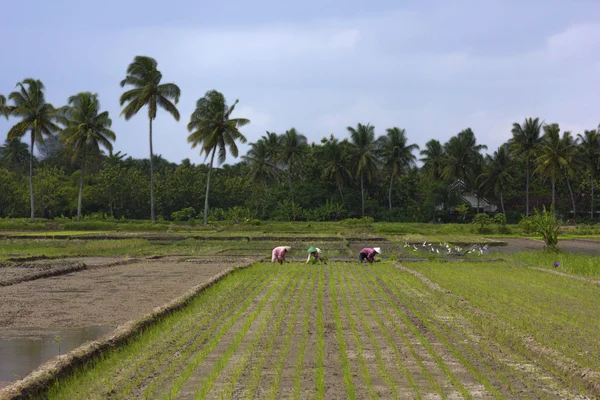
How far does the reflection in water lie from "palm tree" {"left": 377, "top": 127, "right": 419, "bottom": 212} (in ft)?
163

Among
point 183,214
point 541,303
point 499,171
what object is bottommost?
point 541,303

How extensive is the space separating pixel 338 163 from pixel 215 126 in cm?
1557

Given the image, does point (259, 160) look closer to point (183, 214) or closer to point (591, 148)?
point (183, 214)

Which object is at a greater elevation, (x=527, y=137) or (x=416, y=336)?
(x=527, y=137)

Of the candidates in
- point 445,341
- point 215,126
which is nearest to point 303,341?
point 445,341

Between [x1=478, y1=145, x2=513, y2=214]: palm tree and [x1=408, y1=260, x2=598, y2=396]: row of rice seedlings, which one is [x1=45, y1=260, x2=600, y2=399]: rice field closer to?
[x1=408, y1=260, x2=598, y2=396]: row of rice seedlings

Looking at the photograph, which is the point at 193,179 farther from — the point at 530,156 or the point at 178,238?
the point at 530,156

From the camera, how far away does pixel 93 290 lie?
40.1 feet

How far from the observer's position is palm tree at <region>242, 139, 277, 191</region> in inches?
2331

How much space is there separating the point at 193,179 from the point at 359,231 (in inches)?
945

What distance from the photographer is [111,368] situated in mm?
5988

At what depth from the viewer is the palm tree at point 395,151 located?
56219 mm

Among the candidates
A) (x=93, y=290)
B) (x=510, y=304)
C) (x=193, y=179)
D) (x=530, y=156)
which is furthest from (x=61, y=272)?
(x=530, y=156)

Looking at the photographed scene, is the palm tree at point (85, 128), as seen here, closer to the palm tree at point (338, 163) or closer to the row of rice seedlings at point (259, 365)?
the palm tree at point (338, 163)
